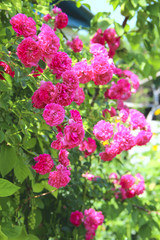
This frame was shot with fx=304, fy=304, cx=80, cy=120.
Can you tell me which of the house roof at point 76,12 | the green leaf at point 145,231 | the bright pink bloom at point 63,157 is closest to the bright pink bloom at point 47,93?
the bright pink bloom at point 63,157

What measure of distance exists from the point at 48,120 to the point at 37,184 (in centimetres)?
66

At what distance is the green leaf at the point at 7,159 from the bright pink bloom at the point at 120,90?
0.95m

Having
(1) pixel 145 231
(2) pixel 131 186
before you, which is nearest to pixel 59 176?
(2) pixel 131 186

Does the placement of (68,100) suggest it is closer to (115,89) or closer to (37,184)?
(37,184)

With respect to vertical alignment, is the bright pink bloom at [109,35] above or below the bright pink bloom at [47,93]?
below

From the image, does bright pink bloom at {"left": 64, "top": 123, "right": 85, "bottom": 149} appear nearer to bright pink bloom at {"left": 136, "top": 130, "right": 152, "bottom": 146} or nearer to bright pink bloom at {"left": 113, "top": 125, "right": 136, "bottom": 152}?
bright pink bloom at {"left": 113, "top": 125, "right": 136, "bottom": 152}

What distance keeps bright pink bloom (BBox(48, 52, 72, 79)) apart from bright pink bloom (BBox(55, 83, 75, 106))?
90mm

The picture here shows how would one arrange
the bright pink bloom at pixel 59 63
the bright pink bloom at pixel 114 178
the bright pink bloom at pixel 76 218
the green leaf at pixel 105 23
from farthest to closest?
the bright pink bloom at pixel 114 178 → the green leaf at pixel 105 23 → the bright pink bloom at pixel 76 218 → the bright pink bloom at pixel 59 63

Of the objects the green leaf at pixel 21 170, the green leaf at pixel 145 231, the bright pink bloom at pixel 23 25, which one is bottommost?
the green leaf at pixel 145 231

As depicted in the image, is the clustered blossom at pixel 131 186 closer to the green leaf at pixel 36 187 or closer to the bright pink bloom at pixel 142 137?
the bright pink bloom at pixel 142 137

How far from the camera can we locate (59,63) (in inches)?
49.8

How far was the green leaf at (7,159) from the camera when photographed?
4.80ft

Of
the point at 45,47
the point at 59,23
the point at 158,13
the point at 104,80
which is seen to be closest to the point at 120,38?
the point at 158,13

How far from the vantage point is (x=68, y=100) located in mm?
1204
